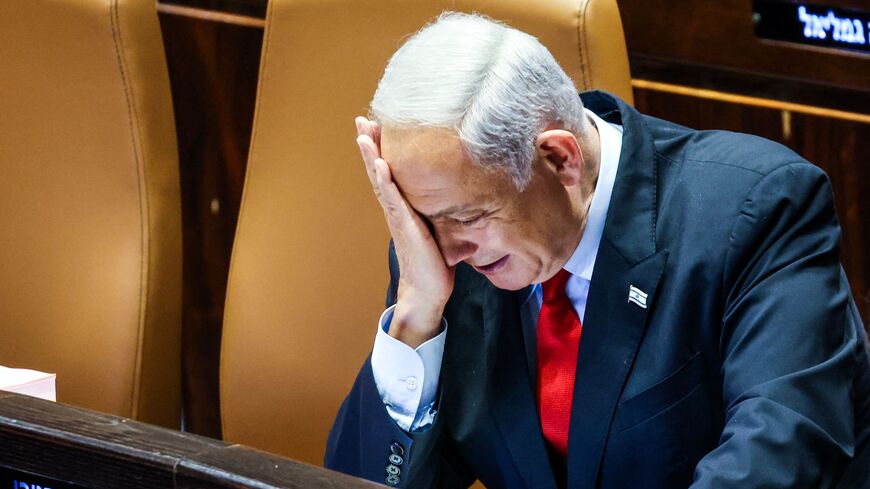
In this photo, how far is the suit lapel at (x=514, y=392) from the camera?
1224 millimetres

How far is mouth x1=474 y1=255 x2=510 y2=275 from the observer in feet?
3.85

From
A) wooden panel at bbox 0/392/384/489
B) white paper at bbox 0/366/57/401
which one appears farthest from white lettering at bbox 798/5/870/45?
wooden panel at bbox 0/392/384/489

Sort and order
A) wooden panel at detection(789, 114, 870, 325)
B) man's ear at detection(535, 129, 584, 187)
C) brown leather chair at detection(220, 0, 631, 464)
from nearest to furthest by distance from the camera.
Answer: man's ear at detection(535, 129, 584, 187), brown leather chair at detection(220, 0, 631, 464), wooden panel at detection(789, 114, 870, 325)

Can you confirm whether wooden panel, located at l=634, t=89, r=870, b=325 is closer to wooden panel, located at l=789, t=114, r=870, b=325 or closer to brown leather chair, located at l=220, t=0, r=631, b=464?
wooden panel, located at l=789, t=114, r=870, b=325

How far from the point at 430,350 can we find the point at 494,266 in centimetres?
12

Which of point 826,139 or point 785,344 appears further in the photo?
point 826,139

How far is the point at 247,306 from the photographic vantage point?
5.28 feet

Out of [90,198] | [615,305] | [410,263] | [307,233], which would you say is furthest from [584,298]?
[90,198]

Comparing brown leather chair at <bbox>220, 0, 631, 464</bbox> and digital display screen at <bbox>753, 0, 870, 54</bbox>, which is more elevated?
digital display screen at <bbox>753, 0, 870, 54</bbox>

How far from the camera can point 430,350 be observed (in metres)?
1.24

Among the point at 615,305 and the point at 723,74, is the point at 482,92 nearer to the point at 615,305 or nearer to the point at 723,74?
the point at 615,305

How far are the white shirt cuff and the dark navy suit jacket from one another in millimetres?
15

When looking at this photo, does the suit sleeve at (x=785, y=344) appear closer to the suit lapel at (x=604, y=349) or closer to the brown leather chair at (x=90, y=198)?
the suit lapel at (x=604, y=349)

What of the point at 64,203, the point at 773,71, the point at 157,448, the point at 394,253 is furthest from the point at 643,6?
the point at 157,448
